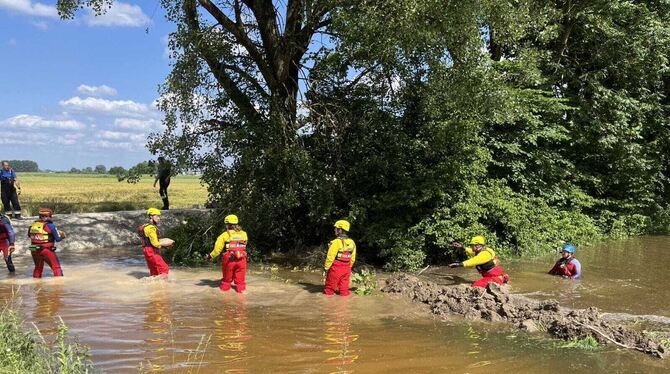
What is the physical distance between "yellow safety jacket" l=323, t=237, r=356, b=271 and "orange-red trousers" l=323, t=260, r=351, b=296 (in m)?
0.08

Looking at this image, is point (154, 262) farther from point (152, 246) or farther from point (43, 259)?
point (43, 259)

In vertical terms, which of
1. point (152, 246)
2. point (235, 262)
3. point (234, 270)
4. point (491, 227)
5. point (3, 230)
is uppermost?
point (491, 227)

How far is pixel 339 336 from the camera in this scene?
322 inches

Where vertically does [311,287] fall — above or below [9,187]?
below

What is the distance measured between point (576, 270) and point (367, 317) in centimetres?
625

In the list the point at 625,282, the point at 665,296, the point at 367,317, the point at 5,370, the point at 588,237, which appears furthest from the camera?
the point at 588,237

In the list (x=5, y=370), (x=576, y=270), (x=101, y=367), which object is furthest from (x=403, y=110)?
(x=5, y=370)

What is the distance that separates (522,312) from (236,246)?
18.2ft

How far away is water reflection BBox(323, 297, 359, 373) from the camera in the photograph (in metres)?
6.90

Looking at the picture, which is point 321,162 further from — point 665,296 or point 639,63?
point 639,63

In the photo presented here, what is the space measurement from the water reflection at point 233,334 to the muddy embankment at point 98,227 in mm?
7295

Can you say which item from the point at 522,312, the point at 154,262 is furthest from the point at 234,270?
the point at 522,312

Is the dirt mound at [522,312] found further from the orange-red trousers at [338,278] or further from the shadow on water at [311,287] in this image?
the shadow on water at [311,287]

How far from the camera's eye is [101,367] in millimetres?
6480
